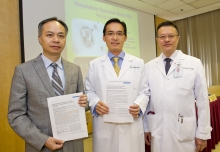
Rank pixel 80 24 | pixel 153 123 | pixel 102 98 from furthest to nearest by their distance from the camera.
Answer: pixel 80 24 → pixel 153 123 → pixel 102 98

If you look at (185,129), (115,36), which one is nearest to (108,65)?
(115,36)

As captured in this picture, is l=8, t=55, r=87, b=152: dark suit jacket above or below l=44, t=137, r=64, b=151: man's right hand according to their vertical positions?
above

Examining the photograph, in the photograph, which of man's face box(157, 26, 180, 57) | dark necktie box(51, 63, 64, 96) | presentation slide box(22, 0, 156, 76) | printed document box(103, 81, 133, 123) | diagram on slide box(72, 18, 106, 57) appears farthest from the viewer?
diagram on slide box(72, 18, 106, 57)

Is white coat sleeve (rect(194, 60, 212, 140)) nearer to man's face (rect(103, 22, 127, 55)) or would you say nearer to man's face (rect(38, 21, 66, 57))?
man's face (rect(103, 22, 127, 55))

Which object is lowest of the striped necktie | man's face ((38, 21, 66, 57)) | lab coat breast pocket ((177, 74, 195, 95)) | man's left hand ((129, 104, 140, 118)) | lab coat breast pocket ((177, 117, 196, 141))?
lab coat breast pocket ((177, 117, 196, 141))

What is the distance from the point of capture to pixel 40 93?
1213mm

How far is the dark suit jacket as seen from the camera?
3.83ft

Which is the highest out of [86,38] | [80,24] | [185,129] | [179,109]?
[80,24]

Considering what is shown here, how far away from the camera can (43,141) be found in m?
1.16

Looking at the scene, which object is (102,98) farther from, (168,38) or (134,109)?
(168,38)

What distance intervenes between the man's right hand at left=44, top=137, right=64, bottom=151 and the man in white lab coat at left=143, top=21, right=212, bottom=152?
0.89 meters

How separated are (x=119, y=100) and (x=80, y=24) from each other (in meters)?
2.87

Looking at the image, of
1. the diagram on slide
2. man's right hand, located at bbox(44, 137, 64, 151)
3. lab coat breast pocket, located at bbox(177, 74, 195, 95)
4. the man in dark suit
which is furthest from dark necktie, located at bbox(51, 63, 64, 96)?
the diagram on slide

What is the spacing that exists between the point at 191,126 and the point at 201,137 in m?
0.12
